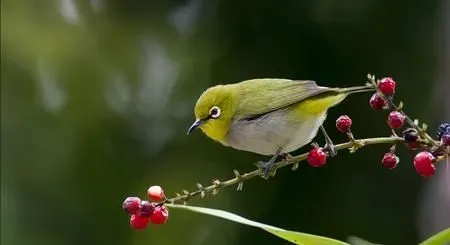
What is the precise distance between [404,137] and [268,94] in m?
0.69

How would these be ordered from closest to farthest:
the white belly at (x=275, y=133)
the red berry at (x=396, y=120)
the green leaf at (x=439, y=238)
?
the green leaf at (x=439, y=238)
the red berry at (x=396, y=120)
the white belly at (x=275, y=133)

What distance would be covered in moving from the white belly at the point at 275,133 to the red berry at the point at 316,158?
1.35ft

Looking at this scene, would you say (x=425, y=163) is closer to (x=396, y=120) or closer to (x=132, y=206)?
(x=396, y=120)

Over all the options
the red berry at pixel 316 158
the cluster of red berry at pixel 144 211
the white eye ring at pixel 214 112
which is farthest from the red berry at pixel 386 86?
the white eye ring at pixel 214 112

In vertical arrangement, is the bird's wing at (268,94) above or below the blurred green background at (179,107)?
below

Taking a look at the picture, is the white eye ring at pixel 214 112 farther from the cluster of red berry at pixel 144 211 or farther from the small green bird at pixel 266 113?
the cluster of red berry at pixel 144 211

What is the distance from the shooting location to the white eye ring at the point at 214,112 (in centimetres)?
140

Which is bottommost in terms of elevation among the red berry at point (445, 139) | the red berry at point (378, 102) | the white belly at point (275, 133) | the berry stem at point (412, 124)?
the red berry at point (445, 139)

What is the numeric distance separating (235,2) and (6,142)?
2.71ft

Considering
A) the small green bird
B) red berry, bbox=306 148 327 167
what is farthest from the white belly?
red berry, bbox=306 148 327 167

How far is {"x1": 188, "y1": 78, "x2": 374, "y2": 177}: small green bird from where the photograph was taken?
1351 millimetres

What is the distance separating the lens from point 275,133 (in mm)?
1364

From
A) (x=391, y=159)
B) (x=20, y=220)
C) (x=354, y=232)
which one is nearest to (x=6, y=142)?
(x=20, y=220)

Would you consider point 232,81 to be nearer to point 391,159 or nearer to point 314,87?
point 314,87
